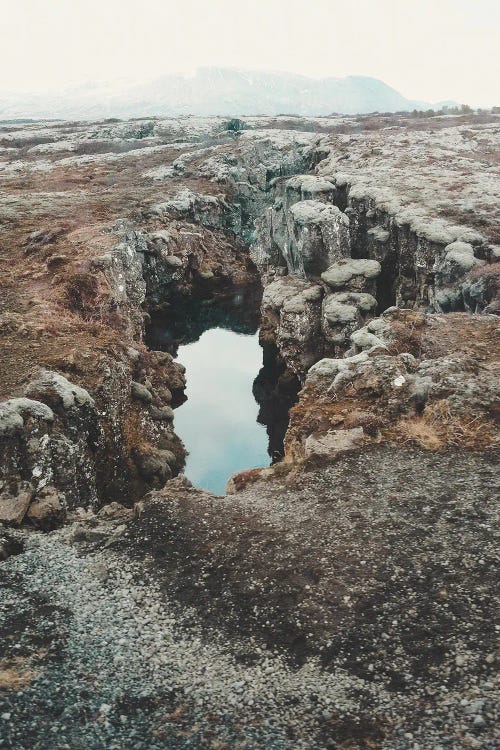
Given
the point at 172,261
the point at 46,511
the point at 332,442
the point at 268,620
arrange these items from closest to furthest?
the point at 268,620, the point at 46,511, the point at 332,442, the point at 172,261

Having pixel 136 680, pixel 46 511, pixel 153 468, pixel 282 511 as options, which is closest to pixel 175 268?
pixel 153 468

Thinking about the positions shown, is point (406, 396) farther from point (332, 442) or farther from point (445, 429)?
point (332, 442)

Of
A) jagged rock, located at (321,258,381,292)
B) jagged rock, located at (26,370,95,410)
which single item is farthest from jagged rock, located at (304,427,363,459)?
jagged rock, located at (321,258,381,292)

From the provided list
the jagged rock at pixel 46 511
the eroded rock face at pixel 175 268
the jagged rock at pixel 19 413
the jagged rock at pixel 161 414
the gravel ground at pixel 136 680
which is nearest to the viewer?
the gravel ground at pixel 136 680

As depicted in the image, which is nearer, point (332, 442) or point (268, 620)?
point (268, 620)

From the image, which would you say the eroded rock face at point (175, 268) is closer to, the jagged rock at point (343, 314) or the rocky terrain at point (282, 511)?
the jagged rock at point (343, 314)

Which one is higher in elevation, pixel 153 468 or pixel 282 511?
pixel 282 511

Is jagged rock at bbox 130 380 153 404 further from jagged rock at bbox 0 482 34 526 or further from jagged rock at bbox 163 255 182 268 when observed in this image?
jagged rock at bbox 163 255 182 268

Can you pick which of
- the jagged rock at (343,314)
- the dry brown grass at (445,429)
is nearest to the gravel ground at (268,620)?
the dry brown grass at (445,429)

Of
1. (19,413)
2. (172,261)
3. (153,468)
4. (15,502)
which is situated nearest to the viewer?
(15,502)
